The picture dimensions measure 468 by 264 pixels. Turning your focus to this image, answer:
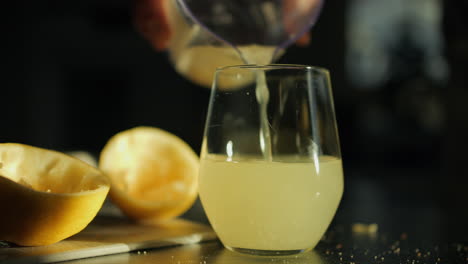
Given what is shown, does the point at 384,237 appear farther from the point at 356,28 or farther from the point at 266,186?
the point at 356,28

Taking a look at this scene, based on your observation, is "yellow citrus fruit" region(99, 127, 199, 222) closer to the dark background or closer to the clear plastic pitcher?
the clear plastic pitcher

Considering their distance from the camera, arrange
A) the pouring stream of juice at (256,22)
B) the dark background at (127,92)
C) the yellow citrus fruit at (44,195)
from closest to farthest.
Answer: the yellow citrus fruit at (44,195), the pouring stream of juice at (256,22), the dark background at (127,92)

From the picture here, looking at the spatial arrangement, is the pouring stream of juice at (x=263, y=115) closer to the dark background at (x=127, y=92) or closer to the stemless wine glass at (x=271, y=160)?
the stemless wine glass at (x=271, y=160)

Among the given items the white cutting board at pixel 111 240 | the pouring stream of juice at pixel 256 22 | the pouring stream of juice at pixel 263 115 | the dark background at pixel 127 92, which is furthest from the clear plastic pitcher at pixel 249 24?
the dark background at pixel 127 92

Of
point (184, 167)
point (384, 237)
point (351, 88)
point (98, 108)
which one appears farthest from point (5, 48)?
point (384, 237)

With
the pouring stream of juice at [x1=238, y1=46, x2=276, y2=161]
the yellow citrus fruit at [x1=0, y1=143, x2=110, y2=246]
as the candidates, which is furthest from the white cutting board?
the pouring stream of juice at [x1=238, y1=46, x2=276, y2=161]

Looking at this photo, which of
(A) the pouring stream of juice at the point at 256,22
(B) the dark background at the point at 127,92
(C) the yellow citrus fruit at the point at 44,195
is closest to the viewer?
(C) the yellow citrus fruit at the point at 44,195
